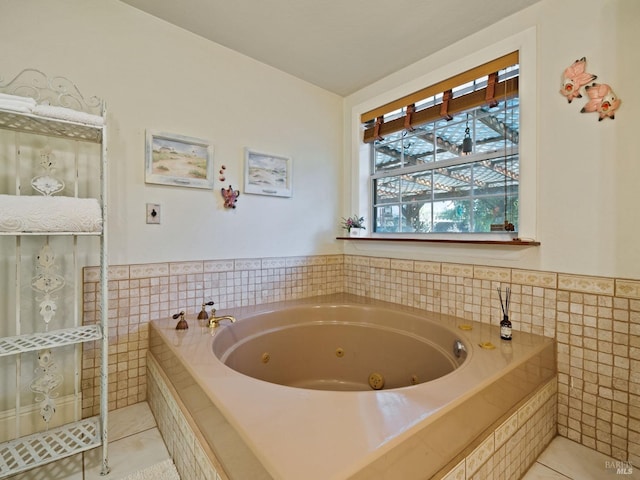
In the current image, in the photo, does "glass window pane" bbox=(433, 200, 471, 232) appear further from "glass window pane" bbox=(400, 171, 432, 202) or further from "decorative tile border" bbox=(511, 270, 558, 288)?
"decorative tile border" bbox=(511, 270, 558, 288)

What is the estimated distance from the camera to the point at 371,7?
5.12 feet

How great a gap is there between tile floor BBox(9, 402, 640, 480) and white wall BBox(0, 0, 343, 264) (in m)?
0.89

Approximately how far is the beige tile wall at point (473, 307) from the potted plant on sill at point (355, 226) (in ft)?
0.92

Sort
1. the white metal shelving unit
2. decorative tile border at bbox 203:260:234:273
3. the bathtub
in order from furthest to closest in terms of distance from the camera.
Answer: decorative tile border at bbox 203:260:234:273 → the white metal shelving unit → the bathtub

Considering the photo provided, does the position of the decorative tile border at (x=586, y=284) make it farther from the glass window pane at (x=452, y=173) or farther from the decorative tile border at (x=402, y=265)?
the decorative tile border at (x=402, y=265)

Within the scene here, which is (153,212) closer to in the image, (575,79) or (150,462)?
(150,462)

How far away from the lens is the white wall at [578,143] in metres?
1.24

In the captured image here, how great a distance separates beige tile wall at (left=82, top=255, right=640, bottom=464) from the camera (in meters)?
1.27

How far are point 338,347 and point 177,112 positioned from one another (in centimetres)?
181

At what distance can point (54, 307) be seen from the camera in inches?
52.4

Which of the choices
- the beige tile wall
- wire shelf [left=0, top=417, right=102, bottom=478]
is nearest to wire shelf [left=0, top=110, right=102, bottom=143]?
the beige tile wall

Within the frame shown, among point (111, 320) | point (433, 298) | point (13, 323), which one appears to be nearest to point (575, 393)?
point (433, 298)

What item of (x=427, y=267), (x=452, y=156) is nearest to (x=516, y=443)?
(x=427, y=267)

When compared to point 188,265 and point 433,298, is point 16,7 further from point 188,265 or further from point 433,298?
point 433,298
